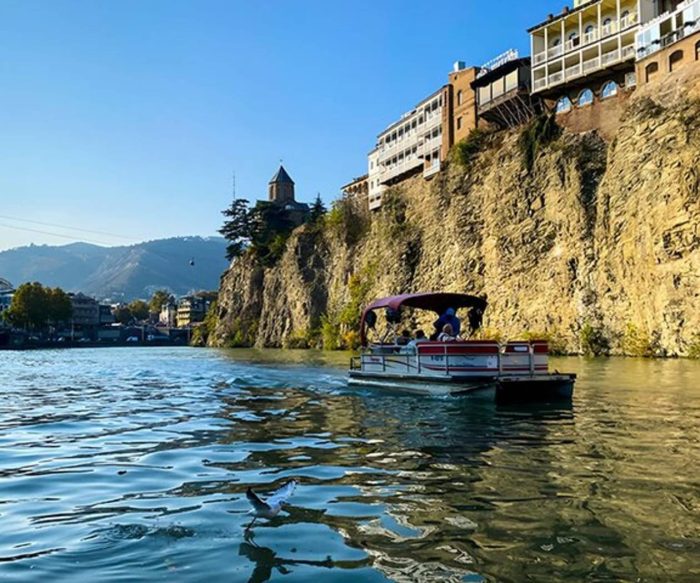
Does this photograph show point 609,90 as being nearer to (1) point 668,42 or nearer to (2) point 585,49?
(2) point 585,49

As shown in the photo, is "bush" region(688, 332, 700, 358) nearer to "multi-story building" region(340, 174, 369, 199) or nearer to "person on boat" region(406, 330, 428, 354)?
"person on boat" region(406, 330, 428, 354)

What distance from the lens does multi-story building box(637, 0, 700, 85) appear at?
5006 cm

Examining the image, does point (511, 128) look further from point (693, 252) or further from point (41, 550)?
point (41, 550)

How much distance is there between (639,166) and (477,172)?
71.0ft

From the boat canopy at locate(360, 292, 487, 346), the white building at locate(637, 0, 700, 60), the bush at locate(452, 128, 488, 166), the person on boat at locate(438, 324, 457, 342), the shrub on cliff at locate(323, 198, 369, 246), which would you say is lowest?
the person on boat at locate(438, 324, 457, 342)

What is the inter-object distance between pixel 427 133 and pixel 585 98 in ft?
85.8

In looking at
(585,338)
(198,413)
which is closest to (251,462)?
(198,413)

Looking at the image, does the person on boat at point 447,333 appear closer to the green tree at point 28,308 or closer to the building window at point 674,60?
the building window at point 674,60

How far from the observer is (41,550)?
663 cm

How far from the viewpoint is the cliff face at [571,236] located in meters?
46.0

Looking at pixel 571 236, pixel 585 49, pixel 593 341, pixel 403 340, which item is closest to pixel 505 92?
pixel 585 49

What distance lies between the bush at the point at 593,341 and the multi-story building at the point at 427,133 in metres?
31.9

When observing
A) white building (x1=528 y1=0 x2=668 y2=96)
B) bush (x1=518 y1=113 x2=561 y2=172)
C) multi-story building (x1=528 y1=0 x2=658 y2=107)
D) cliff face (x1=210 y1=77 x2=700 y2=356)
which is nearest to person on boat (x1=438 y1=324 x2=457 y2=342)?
cliff face (x1=210 y1=77 x2=700 y2=356)

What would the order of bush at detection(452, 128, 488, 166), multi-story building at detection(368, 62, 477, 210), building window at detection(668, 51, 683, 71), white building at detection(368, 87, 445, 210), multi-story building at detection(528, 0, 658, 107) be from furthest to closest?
white building at detection(368, 87, 445, 210) → multi-story building at detection(368, 62, 477, 210) → bush at detection(452, 128, 488, 166) → multi-story building at detection(528, 0, 658, 107) → building window at detection(668, 51, 683, 71)
